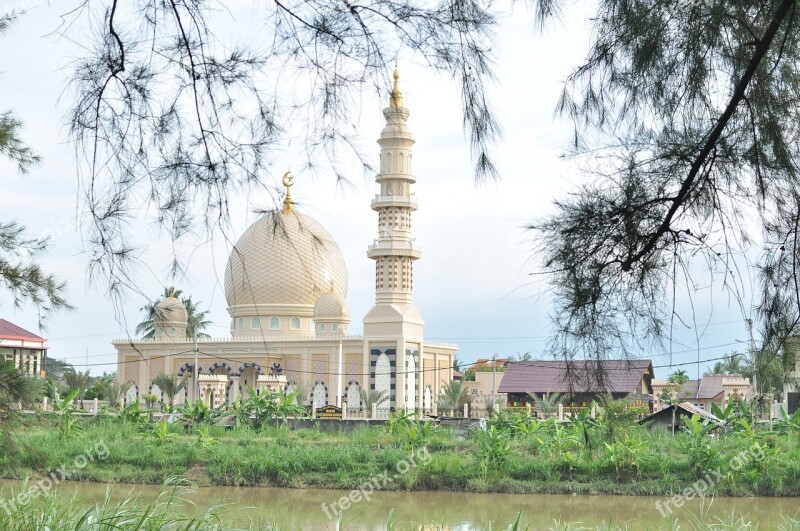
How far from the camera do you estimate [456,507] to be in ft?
37.6

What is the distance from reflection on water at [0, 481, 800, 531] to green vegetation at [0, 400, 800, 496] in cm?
35

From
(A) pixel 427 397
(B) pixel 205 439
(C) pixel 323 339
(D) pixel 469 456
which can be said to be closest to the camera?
(D) pixel 469 456

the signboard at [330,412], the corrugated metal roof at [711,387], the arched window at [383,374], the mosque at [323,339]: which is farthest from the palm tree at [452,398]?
the corrugated metal roof at [711,387]

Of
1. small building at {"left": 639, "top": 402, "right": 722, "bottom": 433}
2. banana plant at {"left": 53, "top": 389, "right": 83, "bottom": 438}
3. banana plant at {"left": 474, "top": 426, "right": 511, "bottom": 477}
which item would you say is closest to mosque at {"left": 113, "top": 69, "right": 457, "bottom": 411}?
banana plant at {"left": 53, "top": 389, "right": 83, "bottom": 438}

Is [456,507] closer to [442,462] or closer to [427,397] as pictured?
[442,462]

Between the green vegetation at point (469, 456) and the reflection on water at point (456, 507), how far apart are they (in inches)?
13.8

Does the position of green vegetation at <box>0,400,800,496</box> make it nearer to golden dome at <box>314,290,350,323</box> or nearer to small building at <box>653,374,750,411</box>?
small building at <box>653,374,750,411</box>

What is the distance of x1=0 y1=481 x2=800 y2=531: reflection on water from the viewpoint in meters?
10.2

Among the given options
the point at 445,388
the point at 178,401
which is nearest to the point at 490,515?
the point at 445,388

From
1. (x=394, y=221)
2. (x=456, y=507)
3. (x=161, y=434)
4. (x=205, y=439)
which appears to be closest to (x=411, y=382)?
(x=394, y=221)

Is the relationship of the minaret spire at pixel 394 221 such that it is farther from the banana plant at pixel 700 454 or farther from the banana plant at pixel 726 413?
the banana plant at pixel 700 454

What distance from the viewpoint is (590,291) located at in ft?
12.3

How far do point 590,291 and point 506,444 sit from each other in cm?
1025

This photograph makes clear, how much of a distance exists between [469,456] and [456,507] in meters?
2.60
